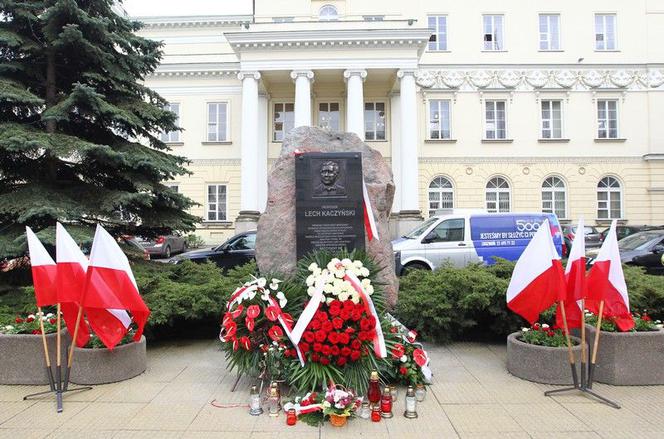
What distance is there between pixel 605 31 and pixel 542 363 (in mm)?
32167

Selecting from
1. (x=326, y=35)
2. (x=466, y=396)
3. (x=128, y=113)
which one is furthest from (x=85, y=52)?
(x=326, y=35)

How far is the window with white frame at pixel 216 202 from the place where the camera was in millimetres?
29641

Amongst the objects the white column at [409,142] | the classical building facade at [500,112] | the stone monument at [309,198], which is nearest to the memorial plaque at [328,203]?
the stone monument at [309,198]

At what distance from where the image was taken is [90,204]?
763cm

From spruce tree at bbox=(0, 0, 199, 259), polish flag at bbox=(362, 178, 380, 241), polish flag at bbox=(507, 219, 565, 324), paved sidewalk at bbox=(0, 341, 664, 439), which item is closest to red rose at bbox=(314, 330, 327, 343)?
paved sidewalk at bbox=(0, 341, 664, 439)

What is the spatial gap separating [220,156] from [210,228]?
15.4 ft

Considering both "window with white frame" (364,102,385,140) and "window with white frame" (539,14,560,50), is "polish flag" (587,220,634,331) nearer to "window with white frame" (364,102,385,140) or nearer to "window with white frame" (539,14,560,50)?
"window with white frame" (364,102,385,140)

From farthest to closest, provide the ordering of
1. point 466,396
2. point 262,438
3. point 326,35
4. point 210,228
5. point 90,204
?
point 210,228 < point 326,35 < point 90,204 < point 466,396 < point 262,438

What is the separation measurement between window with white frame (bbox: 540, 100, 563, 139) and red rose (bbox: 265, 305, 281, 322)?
1133 inches

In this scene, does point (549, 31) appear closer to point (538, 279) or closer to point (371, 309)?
point (538, 279)

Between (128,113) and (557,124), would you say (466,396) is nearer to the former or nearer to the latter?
(128,113)

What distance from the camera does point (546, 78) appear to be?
95.3ft

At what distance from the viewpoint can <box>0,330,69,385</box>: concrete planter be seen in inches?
206

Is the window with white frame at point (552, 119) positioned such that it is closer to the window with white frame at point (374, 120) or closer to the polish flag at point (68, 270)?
the window with white frame at point (374, 120)
